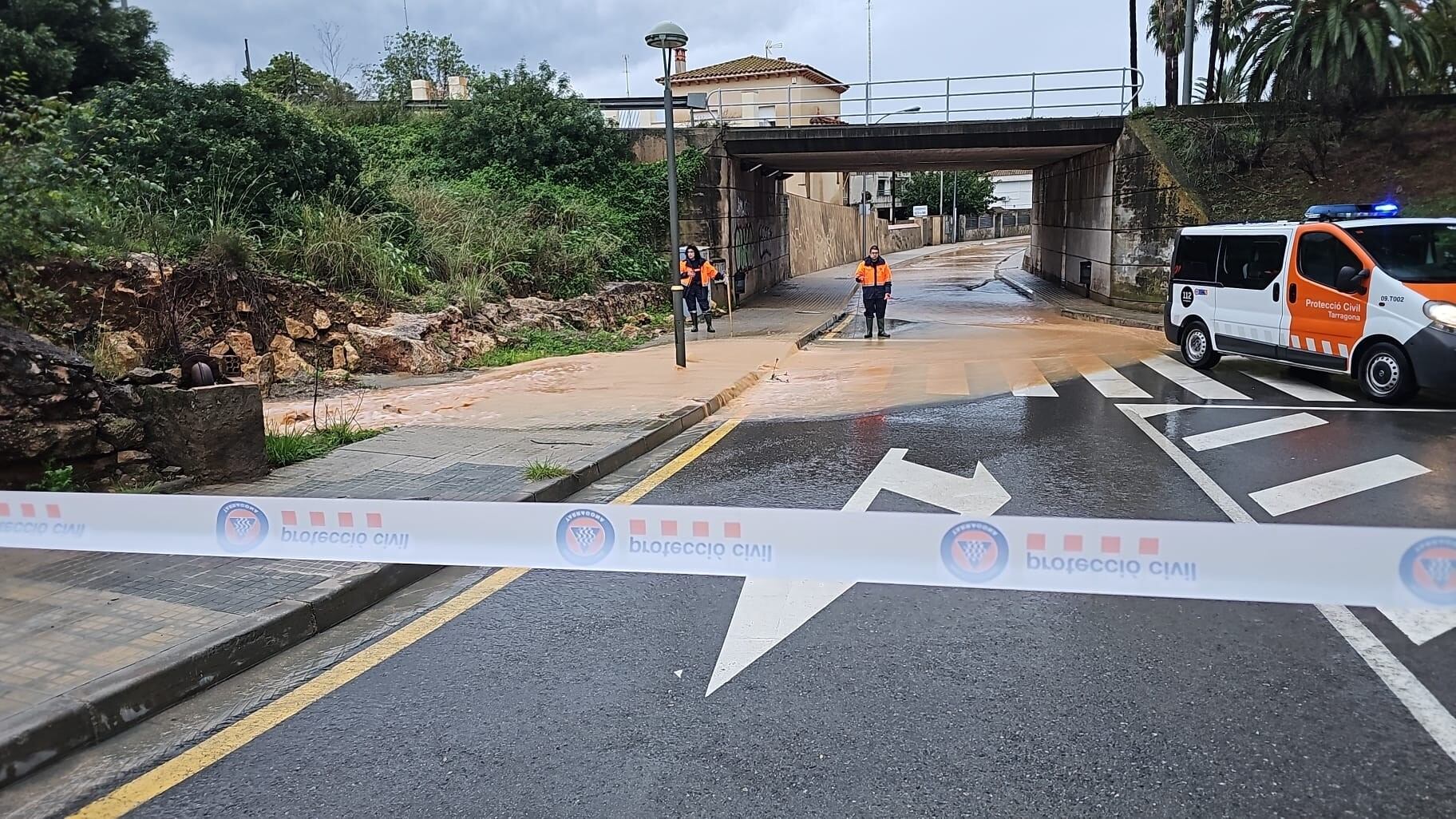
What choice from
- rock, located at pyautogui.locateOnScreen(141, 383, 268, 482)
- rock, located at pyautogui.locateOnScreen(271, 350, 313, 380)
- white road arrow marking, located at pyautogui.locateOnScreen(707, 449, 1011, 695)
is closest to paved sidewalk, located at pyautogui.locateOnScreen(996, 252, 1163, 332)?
white road arrow marking, located at pyautogui.locateOnScreen(707, 449, 1011, 695)

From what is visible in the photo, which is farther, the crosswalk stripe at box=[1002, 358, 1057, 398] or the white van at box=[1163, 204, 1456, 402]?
the crosswalk stripe at box=[1002, 358, 1057, 398]

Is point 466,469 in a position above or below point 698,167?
below

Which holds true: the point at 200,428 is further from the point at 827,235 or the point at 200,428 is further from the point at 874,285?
the point at 827,235

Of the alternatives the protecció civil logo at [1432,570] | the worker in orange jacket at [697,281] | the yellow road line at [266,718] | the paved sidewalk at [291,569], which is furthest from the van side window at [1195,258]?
the yellow road line at [266,718]

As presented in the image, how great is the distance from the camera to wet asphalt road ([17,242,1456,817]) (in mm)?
3021

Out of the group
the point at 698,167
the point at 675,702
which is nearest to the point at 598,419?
the point at 675,702

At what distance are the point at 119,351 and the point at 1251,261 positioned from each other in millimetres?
12801

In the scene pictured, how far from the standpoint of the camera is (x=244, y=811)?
3.02 m

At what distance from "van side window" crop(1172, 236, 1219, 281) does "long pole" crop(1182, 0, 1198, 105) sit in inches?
398

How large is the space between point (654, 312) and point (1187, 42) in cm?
1307

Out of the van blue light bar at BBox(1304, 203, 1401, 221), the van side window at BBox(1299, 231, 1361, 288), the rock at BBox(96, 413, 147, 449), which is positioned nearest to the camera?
the rock at BBox(96, 413, 147, 449)

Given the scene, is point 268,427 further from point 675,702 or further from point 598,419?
point 675,702

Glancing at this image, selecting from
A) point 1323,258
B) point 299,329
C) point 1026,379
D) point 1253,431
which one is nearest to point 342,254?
point 299,329

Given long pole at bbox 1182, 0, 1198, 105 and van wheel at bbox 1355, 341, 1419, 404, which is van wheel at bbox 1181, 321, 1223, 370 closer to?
van wheel at bbox 1355, 341, 1419, 404
